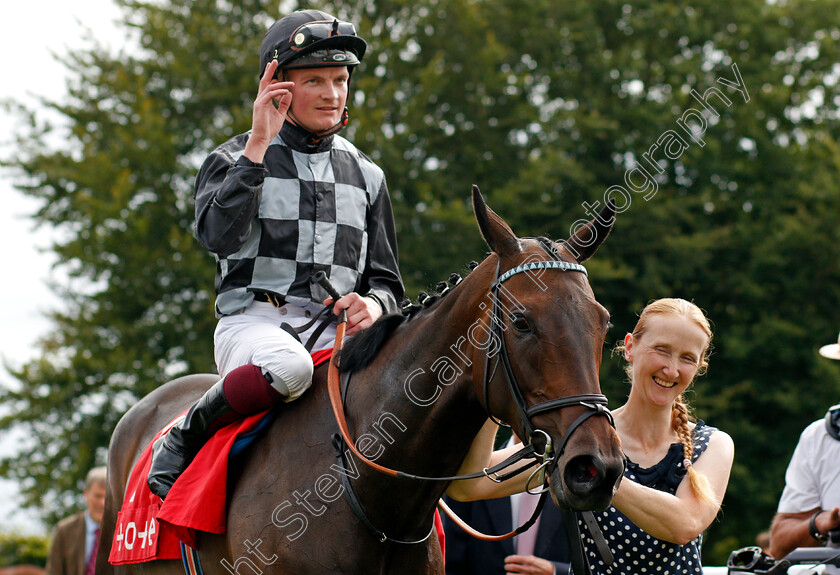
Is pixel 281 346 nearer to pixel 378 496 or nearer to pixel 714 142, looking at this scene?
pixel 378 496

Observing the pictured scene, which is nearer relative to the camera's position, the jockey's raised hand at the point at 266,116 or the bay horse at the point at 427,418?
the bay horse at the point at 427,418

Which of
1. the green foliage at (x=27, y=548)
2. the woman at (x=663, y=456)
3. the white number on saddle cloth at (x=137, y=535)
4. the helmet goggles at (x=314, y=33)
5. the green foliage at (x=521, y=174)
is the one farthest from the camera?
the green foliage at (x=521, y=174)

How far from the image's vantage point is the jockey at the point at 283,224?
3.62m

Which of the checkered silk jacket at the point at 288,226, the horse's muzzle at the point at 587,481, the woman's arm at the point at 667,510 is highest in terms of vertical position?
the checkered silk jacket at the point at 288,226

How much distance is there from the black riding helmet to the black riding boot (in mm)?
1403

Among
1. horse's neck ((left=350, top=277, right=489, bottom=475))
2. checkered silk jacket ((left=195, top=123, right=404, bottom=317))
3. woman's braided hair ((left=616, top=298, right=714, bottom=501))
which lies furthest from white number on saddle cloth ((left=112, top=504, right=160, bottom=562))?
woman's braided hair ((left=616, top=298, right=714, bottom=501))

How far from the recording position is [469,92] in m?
17.1

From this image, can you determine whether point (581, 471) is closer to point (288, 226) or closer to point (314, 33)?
point (288, 226)

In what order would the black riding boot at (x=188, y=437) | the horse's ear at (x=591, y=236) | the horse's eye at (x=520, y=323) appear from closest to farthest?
1. the horse's eye at (x=520, y=323)
2. the horse's ear at (x=591, y=236)
3. the black riding boot at (x=188, y=437)

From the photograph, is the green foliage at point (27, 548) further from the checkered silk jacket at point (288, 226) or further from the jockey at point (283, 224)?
the checkered silk jacket at point (288, 226)

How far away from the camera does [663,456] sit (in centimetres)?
359

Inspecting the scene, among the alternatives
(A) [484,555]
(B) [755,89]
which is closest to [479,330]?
(A) [484,555]

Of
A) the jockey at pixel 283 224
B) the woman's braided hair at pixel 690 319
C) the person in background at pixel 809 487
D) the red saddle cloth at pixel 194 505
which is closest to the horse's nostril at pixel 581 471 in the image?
the woman's braided hair at pixel 690 319

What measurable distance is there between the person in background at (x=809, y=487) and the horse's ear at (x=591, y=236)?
2612 millimetres
